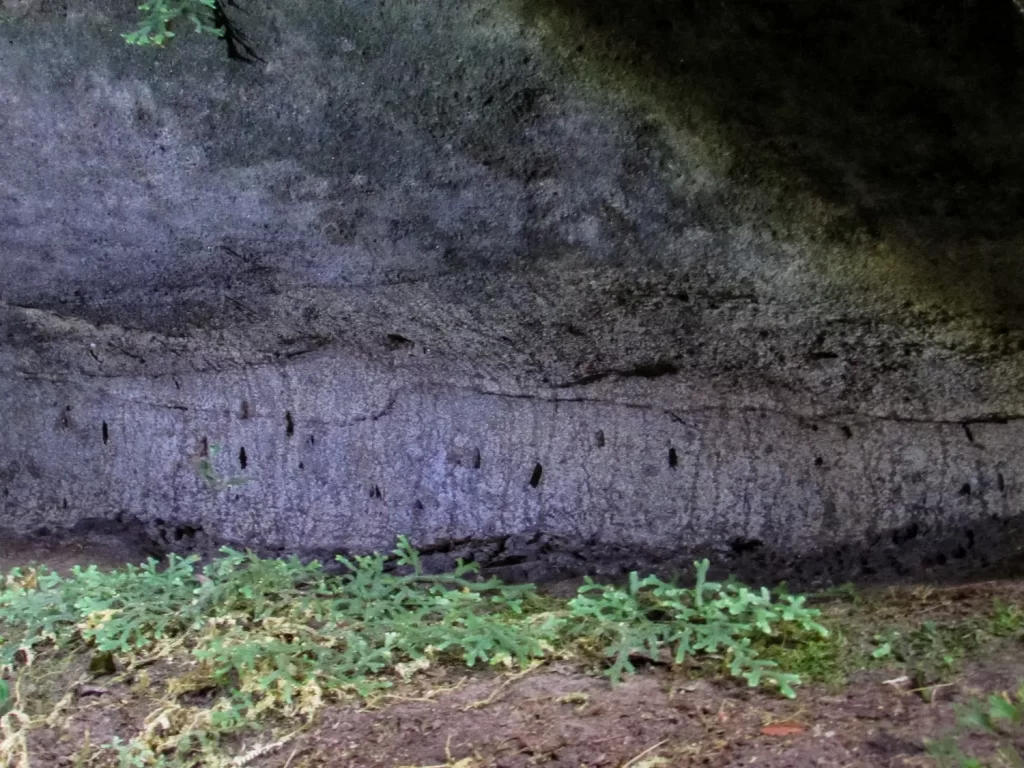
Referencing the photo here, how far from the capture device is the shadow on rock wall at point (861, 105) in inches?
67.2

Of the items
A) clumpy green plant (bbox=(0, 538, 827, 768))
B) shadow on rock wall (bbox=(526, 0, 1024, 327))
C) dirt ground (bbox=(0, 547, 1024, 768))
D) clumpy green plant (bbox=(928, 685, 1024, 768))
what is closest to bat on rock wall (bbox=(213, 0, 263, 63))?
shadow on rock wall (bbox=(526, 0, 1024, 327))

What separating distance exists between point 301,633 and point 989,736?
1.30m

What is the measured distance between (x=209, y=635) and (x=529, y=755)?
82 cm

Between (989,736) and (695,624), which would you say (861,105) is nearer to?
(695,624)

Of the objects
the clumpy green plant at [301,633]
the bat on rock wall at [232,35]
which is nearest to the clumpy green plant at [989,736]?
the clumpy green plant at [301,633]

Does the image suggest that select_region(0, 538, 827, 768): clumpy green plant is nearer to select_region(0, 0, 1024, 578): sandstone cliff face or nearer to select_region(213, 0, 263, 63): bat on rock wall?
select_region(0, 0, 1024, 578): sandstone cliff face

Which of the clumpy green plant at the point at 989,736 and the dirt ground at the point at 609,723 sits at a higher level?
the clumpy green plant at the point at 989,736

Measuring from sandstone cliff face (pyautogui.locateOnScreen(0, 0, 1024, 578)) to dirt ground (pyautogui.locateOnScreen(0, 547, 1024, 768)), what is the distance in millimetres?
710

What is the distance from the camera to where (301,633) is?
6.37 ft

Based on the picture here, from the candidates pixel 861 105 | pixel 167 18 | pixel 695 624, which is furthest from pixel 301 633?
pixel 861 105

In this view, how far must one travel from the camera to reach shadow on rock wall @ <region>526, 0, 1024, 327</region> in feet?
5.60

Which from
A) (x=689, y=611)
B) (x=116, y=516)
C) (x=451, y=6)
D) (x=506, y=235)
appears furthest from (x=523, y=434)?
(x=116, y=516)

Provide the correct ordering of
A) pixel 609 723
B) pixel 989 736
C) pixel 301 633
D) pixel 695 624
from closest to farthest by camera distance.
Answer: pixel 989 736 < pixel 609 723 < pixel 695 624 < pixel 301 633

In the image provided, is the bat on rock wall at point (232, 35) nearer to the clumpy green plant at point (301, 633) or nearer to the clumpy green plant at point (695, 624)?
the clumpy green plant at point (301, 633)
